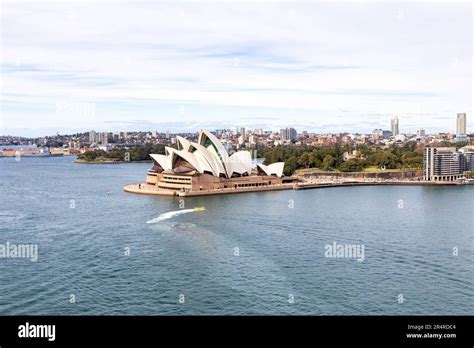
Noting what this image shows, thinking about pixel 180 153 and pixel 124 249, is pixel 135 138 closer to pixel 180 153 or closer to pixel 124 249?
pixel 180 153

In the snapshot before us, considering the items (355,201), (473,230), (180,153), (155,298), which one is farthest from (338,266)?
(180,153)

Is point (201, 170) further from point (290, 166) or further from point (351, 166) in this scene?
point (351, 166)

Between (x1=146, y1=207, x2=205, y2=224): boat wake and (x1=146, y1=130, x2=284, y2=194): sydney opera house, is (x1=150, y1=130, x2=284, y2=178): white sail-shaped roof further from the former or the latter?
(x1=146, y1=207, x2=205, y2=224): boat wake

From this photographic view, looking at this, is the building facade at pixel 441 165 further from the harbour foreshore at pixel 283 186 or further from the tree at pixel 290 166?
the tree at pixel 290 166

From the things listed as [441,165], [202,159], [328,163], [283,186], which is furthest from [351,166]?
[202,159]

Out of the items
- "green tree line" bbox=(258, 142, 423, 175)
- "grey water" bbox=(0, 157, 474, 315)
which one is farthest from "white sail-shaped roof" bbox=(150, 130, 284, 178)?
"green tree line" bbox=(258, 142, 423, 175)

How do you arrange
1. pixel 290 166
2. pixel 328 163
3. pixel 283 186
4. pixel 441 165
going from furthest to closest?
pixel 328 163 < pixel 290 166 < pixel 441 165 < pixel 283 186
